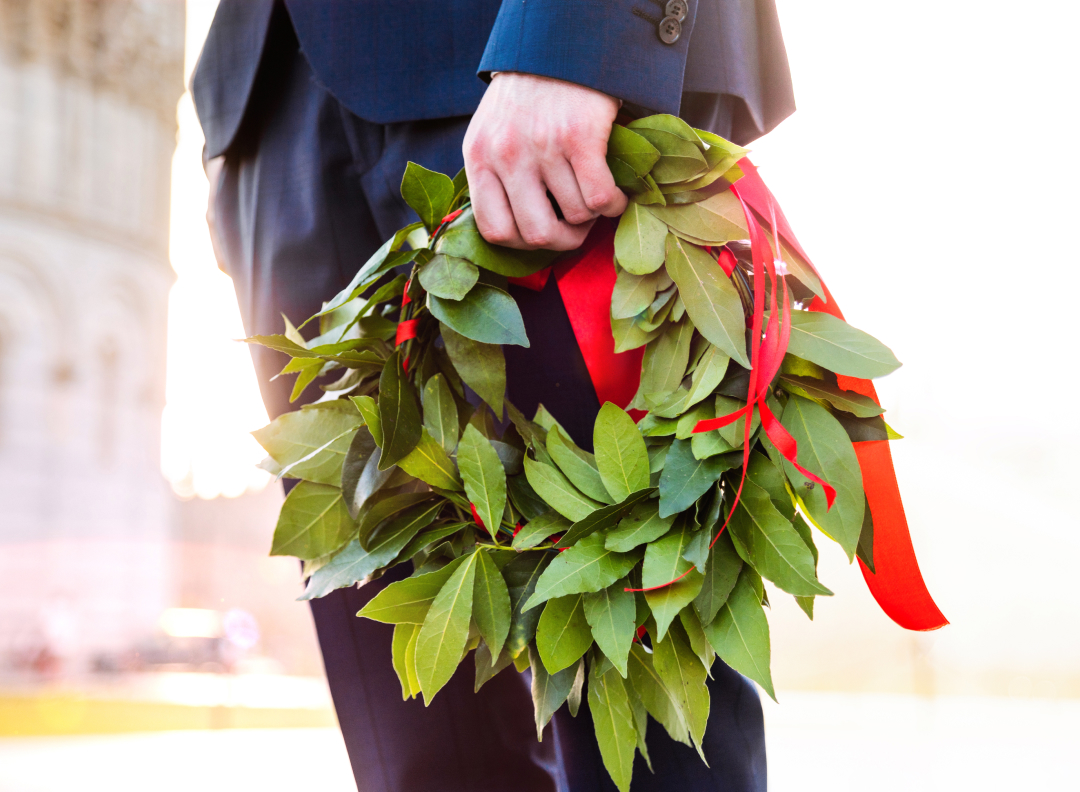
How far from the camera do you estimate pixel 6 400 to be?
26.1 ft

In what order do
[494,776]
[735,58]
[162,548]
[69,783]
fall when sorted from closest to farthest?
[735,58], [494,776], [69,783], [162,548]

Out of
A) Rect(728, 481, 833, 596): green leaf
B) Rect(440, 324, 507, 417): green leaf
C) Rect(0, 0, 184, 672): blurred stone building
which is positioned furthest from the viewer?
Rect(0, 0, 184, 672): blurred stone building

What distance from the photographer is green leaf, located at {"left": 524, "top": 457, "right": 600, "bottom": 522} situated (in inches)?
18.5

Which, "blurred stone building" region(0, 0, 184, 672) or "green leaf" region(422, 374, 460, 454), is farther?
"blurred stone building" region(0, 0, 184, 672)

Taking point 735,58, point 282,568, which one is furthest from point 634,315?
point 282,568

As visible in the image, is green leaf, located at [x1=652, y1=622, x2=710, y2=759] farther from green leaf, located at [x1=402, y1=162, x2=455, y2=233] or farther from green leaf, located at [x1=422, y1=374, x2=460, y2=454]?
green leaf, located at [x1=402, y1=162, x2=455, y2=233]

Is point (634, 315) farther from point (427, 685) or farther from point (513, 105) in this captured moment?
point (427, 685)

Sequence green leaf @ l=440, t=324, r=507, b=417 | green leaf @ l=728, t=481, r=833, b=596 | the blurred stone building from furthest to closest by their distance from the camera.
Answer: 1. the blurred stone building
2. green leaf @ l=440, t=324, r=507, b=417
3. green leaf @ l=728, t=481, r=833, b=596

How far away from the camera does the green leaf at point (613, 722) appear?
0.47m

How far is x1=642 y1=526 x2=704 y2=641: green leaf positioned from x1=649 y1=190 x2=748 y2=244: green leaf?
0.61 feet

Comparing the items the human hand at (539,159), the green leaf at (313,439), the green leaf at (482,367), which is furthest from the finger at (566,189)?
the green leaf at (313,439)

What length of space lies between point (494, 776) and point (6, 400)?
9.12m

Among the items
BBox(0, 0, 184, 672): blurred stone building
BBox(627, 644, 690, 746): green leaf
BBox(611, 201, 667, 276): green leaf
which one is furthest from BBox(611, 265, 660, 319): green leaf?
BBox(0, 0, 184, 672): blurred stone building

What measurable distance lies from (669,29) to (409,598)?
1.28 ft
